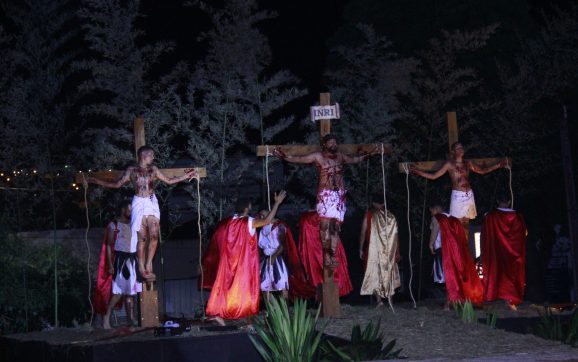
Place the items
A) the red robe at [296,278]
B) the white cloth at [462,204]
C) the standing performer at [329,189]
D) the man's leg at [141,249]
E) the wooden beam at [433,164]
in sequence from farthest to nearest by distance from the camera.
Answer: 1. the red robe at [296,278]
2. the white cloth at [462,204]
3. the wooden beam at [433,164]
4. the standing performer at [329,189]
5. the man's leg at [141,249]

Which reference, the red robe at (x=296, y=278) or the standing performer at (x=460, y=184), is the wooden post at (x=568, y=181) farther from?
the red robe at (x=296, y=278)

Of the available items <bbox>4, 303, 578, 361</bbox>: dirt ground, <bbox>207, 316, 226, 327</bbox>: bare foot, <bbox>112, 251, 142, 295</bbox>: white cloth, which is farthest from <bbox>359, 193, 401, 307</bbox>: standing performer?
<bbox>112, 251, 142, 295</bbox>: white cloth

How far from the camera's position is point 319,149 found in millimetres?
13438

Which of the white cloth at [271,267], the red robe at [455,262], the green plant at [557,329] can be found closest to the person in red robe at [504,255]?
the red robe at [455,262]

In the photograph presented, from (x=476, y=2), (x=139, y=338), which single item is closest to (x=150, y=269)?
(x=139, y=338)

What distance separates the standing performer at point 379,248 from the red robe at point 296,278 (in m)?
1.18

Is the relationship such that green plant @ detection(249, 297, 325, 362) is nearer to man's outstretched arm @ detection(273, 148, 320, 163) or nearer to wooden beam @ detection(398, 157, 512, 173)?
man's outstretched arm @ detection(273, 148, 320, 163)

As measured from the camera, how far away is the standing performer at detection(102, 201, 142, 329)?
12.9 m

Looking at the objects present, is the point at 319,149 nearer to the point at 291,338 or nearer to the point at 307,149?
the point at 307,149

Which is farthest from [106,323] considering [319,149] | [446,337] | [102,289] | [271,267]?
[446,337]

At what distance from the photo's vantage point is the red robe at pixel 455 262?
560 inches

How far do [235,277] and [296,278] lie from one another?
130 inches

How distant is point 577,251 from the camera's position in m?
19.7

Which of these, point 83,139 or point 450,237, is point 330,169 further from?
point 83,139
